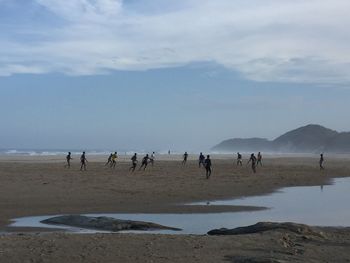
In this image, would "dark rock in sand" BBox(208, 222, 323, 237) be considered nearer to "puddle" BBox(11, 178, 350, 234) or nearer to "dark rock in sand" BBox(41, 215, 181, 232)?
"puddle" BBox(11, 178, 350, 234)

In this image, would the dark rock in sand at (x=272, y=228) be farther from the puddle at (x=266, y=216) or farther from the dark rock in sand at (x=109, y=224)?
the dark rock in sand at (x=109, y=224)

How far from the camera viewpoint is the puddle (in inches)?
675

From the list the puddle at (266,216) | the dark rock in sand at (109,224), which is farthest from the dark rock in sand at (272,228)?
the dark rock in sand at (109,224)

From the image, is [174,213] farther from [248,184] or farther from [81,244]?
[248,184]

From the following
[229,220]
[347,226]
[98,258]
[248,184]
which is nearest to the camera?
[98,258]

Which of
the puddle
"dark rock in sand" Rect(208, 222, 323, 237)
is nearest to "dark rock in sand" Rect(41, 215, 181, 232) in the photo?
the puddle

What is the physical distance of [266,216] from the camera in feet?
64.7

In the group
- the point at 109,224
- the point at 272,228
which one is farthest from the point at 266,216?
the point at 109,224

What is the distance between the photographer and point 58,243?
39.3 feet

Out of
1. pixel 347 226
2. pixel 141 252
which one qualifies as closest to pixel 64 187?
pixel 347 226

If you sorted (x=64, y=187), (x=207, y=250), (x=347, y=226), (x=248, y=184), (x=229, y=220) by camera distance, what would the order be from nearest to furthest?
(x=207, y=250)
(x=347, y=226)
(x=229, y=220)
(x=64, y=187)
(x=248, y=184)

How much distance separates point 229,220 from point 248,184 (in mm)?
15637

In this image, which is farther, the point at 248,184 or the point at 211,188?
the point at 248,184

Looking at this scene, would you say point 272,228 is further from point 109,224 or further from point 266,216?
point 266,216
